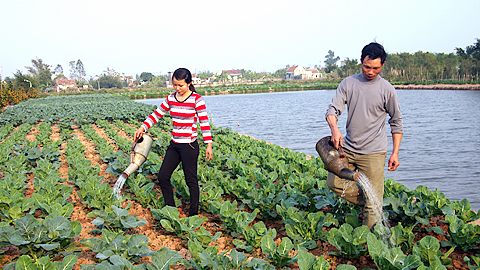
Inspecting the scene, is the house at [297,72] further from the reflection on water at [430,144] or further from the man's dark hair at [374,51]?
the man's dark hair at [374,51]

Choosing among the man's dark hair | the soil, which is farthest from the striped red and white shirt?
the man's dark hair

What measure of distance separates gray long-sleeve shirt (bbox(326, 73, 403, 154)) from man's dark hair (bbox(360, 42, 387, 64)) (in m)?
0.20

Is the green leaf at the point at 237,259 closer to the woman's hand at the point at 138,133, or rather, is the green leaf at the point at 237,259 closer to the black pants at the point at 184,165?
the black pants at the point at 184,165

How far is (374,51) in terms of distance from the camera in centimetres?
285

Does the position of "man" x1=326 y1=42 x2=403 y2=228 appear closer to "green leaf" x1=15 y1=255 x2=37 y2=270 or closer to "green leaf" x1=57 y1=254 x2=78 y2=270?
"green leaf" x1=57 y1=254 x2=78 y2=270

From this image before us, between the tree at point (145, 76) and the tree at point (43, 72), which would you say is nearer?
the tree at point (43, 72)

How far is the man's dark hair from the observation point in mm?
2846

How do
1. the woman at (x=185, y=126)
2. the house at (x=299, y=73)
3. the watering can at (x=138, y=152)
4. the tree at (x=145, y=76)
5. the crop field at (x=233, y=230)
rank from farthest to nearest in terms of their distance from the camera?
the tree at (x=145, y=76), the house at (x=299, y=73), the watering can at (x=138, y=152), the woman at (x=185, y=126), the crop field at (x=233, y=230)

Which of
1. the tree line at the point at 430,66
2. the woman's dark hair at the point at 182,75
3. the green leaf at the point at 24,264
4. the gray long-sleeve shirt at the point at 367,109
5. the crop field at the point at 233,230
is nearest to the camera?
the green leaf at the point at 24,264

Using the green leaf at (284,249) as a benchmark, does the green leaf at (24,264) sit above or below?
above

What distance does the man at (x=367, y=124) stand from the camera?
2939 mm

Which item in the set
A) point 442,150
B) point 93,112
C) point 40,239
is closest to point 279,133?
point 442,150

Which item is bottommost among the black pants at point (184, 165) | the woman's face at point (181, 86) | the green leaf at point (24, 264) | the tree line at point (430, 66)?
the green leaf at point (24, 264)

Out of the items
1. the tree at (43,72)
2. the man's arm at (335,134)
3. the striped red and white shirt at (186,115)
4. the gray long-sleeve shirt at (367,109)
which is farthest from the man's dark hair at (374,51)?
the tree at (43,72)
